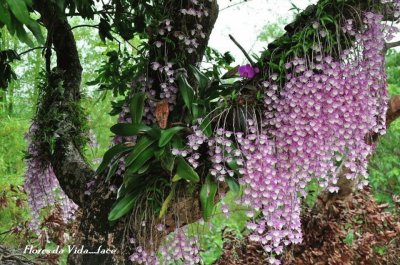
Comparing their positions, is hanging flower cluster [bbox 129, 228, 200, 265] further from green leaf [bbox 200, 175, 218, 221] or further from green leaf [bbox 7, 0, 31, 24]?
green leaf [bbox 7, 0, 31, 24]

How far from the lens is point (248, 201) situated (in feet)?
5.73

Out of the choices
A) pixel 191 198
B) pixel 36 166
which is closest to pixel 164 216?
pixel 191 198

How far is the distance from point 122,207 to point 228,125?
50 cm

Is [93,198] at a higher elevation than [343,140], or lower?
lower

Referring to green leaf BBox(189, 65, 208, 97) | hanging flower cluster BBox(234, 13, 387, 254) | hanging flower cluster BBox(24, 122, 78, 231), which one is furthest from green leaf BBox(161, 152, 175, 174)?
hanging flower cluster BBox(24, 122, 78, 231)

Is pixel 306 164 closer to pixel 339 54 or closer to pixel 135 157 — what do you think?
pixel 339 54

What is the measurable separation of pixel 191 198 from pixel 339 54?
2.49 ft

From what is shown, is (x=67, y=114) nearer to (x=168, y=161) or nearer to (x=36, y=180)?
(x=36, y=180)

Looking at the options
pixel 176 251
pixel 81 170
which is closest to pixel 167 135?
pixel 176 251

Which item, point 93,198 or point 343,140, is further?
point 93,198

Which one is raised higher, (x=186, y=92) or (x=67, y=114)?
(x=67, y=114)

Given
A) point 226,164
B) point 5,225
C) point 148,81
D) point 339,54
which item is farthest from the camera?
point 5,225

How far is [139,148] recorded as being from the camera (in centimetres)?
181

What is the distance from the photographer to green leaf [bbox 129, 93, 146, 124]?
193 centimetres
